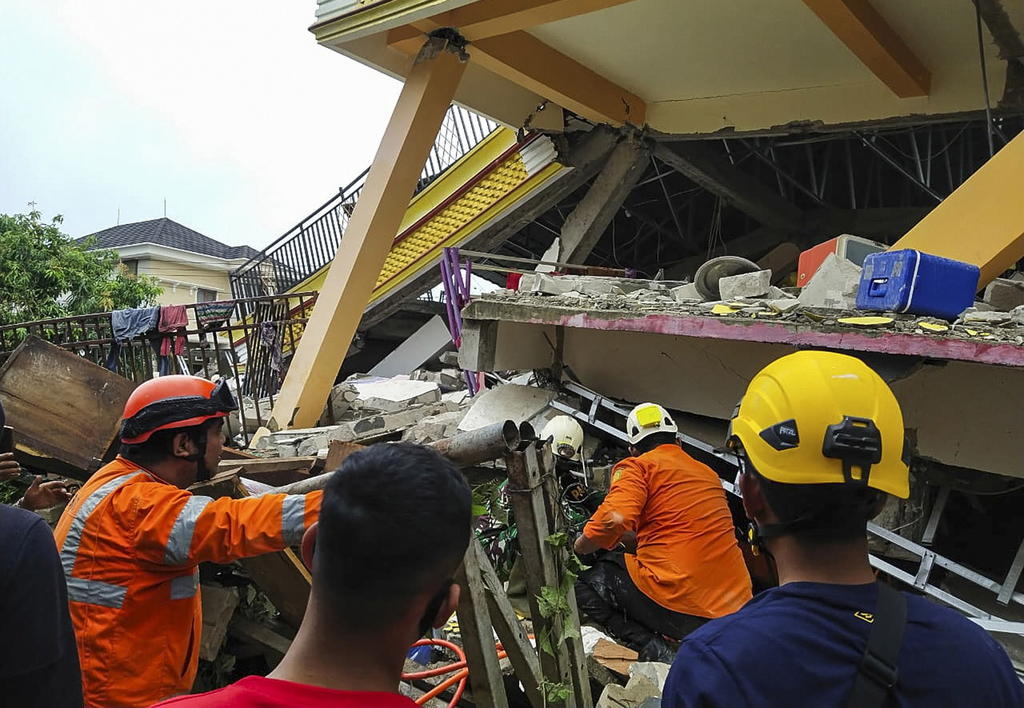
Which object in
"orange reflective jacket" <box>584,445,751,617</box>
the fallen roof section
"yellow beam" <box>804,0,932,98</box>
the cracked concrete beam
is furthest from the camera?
the cracked concrete beam

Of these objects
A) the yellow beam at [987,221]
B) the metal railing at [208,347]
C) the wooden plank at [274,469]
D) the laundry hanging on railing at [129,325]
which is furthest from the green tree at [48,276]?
the yellow beam at [987,221]

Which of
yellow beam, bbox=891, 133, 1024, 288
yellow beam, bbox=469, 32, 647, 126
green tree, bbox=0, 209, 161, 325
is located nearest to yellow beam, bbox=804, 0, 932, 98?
yellow beam, bbox=891, 133, 1024, 288

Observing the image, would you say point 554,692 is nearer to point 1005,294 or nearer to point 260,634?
point 260,634

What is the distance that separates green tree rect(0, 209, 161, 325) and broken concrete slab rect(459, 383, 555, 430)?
8346 mm

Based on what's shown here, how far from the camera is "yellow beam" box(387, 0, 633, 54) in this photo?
244 inches

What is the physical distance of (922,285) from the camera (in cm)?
353

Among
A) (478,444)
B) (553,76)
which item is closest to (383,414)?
(553,76)

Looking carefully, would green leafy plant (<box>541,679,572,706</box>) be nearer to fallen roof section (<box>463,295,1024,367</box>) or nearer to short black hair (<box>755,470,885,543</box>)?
short black hair (<box>755,470,885,543</box>)

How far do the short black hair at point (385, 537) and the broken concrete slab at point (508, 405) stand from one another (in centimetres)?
497

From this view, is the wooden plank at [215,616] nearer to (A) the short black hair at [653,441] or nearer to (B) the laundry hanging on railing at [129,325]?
(A) the short black hair at [653,441]

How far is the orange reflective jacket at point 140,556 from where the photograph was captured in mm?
1868

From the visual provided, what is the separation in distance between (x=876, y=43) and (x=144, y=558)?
664cm

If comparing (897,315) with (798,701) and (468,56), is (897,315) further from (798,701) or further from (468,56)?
(468,56)

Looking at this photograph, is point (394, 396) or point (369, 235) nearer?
point (369, 235)
